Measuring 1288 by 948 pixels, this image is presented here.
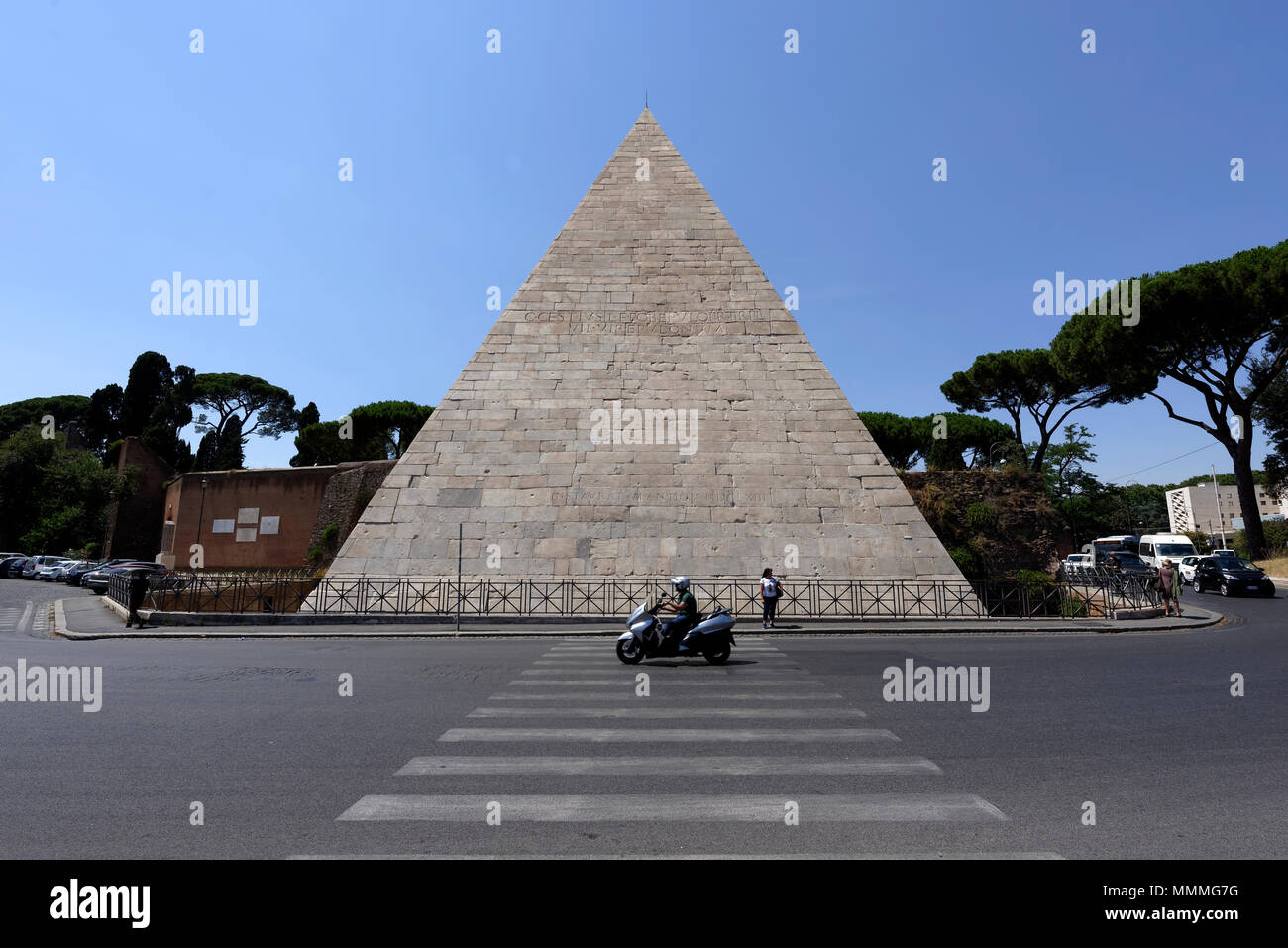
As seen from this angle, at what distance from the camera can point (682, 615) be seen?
949 centimetres

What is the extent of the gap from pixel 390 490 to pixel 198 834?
13736 millimetres

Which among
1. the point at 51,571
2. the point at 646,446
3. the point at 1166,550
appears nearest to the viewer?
the point at 646,446

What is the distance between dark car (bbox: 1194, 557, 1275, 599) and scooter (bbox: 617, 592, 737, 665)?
21.2m

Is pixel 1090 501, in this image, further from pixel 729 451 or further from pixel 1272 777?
pixel 1272 777

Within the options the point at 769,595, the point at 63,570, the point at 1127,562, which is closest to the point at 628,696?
the point at 769,595

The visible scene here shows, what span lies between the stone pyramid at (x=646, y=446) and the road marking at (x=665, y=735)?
9.77 metres

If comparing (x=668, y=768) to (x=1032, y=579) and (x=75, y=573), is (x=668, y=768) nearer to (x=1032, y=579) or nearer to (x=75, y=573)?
(x=1032, y=579)

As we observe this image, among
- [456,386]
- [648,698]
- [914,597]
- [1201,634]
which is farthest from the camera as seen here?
[456,386]

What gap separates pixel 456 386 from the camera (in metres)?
17.8

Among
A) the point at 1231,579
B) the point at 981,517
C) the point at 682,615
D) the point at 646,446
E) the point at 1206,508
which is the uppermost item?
the point at 646,446

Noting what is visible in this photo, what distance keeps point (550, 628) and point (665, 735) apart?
27.7 ft

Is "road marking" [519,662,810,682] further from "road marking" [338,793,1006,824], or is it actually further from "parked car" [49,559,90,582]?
"parked car" [49,559,90,582]

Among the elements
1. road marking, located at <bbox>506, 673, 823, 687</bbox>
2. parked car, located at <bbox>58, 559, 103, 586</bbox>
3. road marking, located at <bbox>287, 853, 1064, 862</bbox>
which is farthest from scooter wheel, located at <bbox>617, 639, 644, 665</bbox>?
parked car, located at <bbox>58, 559, 103, 586</bbox>
